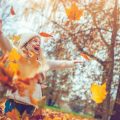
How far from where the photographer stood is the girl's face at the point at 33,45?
14.0ft

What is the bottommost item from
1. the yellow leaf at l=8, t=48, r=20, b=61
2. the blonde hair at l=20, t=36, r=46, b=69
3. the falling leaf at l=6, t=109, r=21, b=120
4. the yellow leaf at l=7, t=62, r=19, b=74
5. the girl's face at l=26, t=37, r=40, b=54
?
the falling leaf at l=6, t=109, r=21, b=120

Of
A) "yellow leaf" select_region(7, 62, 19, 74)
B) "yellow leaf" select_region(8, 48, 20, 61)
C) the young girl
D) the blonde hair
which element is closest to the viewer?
"yellow leaf" select_region(7, 62, 19, 74)

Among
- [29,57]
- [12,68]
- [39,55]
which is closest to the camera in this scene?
[12,68]

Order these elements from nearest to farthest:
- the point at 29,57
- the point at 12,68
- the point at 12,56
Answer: the point at 12,68 → the point at 12,56 → the point at 29,57

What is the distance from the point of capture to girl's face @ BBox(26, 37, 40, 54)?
14.0 ft

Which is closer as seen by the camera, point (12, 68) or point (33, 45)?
point (12, 68)

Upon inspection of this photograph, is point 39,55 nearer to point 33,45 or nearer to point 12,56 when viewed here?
point 33,45

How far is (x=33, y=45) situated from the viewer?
4.29 metres

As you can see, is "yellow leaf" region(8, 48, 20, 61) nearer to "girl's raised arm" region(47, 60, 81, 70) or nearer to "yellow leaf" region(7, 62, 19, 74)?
"yellow leaf" region(7, 62, 19, 74)

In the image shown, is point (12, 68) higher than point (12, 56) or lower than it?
lower

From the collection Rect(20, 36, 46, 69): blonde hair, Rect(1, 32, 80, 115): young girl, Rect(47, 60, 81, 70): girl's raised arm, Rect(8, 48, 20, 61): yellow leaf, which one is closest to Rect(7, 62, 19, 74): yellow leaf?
Rect(8, 48, 20, 61): yellow leaf

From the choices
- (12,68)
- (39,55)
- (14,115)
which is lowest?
(14,115)

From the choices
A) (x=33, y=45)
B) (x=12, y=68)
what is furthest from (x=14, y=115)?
(x=12, y=68)

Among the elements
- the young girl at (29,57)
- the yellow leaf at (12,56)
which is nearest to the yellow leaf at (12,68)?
the yellow leaf at (12,56)
